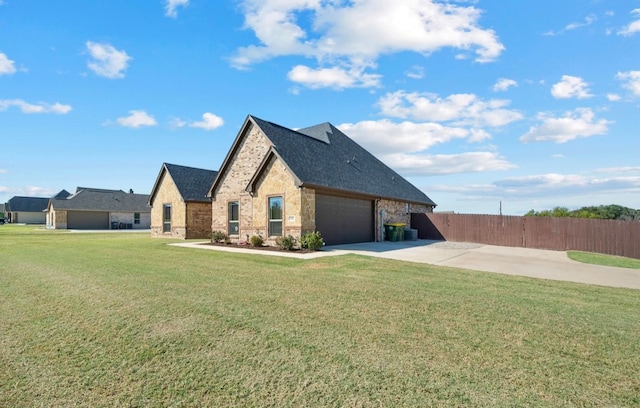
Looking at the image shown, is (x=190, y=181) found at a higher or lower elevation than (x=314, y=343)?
higher

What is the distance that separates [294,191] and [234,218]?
5.50 meters

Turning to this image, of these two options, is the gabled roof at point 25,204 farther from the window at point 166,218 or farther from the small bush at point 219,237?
the small bush at point 219,237

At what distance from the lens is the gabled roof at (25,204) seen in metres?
68.2

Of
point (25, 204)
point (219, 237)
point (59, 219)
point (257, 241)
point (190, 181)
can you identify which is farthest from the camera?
point (25, 204)

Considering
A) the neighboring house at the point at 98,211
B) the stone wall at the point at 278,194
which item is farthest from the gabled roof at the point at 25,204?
the stone wall at the point at 278,194

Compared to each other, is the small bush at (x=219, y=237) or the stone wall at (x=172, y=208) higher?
the stone wall at (x=172, y=208)

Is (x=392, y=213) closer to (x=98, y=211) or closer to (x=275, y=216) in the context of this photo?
(x=275, y=216)

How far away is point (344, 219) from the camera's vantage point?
18.4m

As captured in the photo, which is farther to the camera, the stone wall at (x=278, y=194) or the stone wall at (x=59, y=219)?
the stone wall at (x=59, y=219)

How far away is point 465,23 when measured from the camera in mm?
11031

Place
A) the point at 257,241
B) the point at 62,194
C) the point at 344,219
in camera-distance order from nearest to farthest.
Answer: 1. the point at 257,241
2. the point at 344,219
3. the point at 62,194

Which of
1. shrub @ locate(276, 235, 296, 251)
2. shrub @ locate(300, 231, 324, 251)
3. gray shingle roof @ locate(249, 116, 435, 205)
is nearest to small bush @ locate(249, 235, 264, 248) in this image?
shrub @ locate(276, 235, 296, 251)

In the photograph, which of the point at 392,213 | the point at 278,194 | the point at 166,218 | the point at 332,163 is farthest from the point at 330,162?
the point at 166,218

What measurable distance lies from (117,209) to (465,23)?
45.9 m
